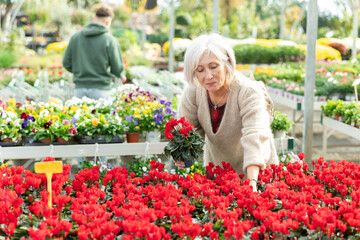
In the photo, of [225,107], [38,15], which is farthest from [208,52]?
[38,15]

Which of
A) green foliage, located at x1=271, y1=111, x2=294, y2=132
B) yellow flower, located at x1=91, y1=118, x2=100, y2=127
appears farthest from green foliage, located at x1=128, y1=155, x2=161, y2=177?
green foliage, located at x1=271, y1=111, x2=294, y2=132

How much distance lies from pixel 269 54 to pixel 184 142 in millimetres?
12100

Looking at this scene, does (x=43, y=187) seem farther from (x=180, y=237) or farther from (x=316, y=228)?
(x=316, y=228)

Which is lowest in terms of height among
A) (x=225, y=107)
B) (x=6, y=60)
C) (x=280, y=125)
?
(x=6, y=60)

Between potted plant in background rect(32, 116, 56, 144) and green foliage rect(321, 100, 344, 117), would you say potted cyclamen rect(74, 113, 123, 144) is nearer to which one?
Answer: potted plant in background rect(32, 116, 56, 144)

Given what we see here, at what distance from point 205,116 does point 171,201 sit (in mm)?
844

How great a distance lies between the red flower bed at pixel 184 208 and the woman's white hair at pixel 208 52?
0.50 meters

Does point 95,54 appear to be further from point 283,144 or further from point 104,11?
point 283,144

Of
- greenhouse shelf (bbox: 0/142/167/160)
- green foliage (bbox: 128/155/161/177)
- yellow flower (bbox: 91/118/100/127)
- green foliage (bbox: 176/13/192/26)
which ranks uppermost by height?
yellow flower (bbox: 91/118/100/127)

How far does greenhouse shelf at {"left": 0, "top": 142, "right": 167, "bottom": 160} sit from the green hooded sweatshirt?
1.50m

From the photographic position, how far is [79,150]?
3.89 meters

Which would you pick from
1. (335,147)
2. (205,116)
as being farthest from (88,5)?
(205,116)

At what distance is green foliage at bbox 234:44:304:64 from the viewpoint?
534 inches

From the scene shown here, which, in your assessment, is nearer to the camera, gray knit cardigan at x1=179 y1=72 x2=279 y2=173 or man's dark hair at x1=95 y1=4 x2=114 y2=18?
gray knit cardigan at x1=179 y1=72 x2=279 y2=173
